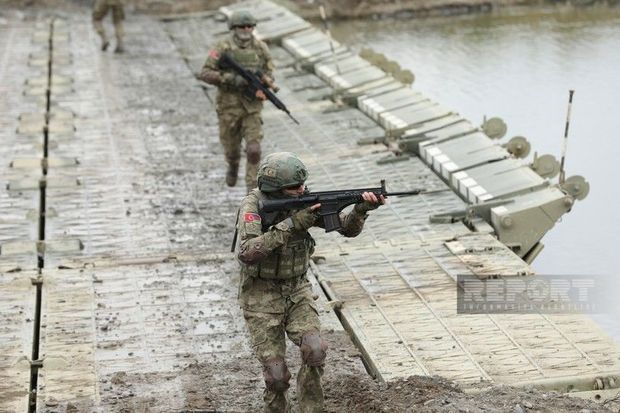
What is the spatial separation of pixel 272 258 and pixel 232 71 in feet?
15.7

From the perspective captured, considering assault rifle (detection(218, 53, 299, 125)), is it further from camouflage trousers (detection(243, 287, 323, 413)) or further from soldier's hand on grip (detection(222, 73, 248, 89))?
camouflage trousers (detection(243, 287, 323, 413))

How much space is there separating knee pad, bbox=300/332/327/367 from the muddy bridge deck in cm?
93

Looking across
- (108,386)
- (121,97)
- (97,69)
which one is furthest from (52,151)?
(108,386)

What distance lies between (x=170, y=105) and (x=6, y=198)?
15.2 feet

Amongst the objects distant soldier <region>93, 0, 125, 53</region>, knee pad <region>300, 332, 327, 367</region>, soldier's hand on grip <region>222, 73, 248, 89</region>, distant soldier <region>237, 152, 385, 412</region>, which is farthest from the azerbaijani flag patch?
distant soldier <region>93, 0, 125, 53</region>

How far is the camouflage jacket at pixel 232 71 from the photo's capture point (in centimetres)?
1161

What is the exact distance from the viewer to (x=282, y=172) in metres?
7.11

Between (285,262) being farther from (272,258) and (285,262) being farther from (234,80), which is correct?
(234,80)

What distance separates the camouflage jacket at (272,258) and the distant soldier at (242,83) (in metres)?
4.29

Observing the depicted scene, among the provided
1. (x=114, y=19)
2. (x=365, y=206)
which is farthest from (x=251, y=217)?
(x=114, y=19)

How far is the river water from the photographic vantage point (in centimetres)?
1354

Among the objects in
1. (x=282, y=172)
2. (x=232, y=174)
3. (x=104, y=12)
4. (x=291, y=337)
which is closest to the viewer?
(x=282, y=172)

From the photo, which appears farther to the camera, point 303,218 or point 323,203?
point 323,203

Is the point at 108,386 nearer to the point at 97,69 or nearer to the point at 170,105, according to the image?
→ the point at 170,105
